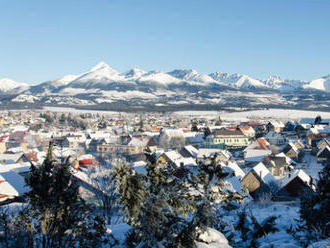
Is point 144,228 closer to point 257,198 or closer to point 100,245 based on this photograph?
point 100,245

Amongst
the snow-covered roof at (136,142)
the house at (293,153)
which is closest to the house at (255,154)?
the house at (293,153)

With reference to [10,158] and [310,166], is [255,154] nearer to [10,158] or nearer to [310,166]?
[310,166]

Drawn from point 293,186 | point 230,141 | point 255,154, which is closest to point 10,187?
point 293,186

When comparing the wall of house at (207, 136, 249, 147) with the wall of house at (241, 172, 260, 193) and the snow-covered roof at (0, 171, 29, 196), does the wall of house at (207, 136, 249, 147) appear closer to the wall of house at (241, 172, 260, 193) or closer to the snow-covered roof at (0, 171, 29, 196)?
the wall of house at (241, 172, 260, 193)

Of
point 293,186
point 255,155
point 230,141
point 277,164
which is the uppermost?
point 293,186

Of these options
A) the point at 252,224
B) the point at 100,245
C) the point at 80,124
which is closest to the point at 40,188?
the point at 100,245

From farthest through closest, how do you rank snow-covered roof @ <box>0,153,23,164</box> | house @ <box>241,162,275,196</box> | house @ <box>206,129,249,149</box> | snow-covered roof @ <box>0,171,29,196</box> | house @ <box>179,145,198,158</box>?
house @ <box>206,129,249,149</box> → house @ <box>179,145,198,158</box> → snow-covered roof @ <box>0,153,23,164</box> → house @ <box>241,162,275,196</box> → snow-covered roof @ <box>0,171,29,196</box>

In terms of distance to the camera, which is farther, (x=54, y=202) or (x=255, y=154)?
(x=255, y=154)

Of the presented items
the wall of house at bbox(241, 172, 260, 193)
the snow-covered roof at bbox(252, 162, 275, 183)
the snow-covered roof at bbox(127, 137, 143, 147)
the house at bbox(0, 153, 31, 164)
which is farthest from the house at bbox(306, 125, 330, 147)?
the house at bbox(0, 153, 31, 164)

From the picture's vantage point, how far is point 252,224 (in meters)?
12.1

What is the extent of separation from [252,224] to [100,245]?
5467 millimetres

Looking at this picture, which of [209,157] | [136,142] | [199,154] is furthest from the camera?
[136,142]

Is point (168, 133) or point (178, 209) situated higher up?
point (178, 209)

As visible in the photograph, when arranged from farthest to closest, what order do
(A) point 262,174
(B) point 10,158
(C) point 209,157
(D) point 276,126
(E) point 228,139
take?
(D) point 276,126 < (E) point 228,139 < (B) point 10,158 < (A) point 262,174 < (C) point 209,157
